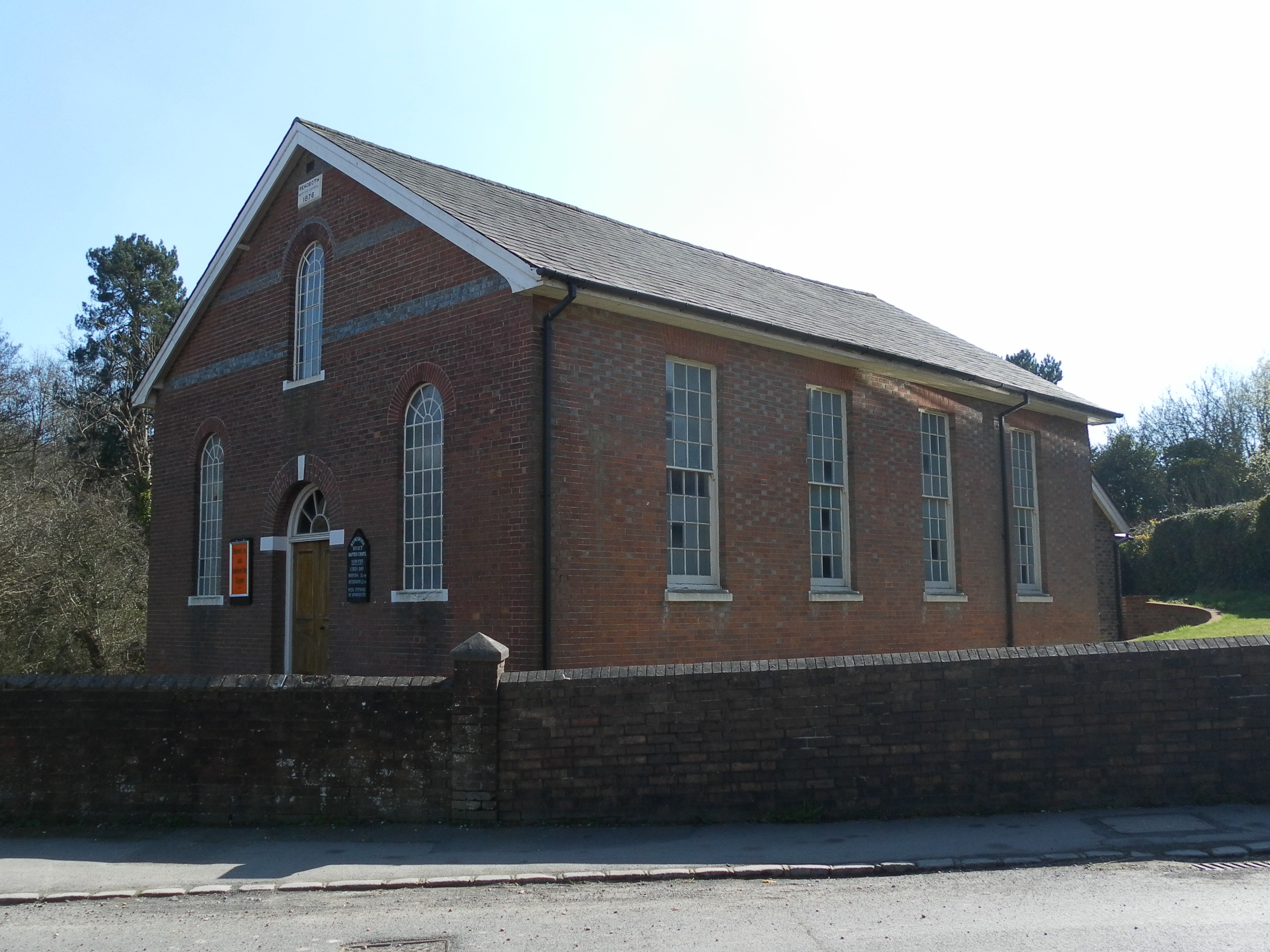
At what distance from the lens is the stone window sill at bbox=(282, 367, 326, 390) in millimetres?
15347

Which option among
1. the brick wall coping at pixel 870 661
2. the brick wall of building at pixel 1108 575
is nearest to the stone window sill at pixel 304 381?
the brick wall coping at pixel 870 661

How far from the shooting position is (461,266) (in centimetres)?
1336

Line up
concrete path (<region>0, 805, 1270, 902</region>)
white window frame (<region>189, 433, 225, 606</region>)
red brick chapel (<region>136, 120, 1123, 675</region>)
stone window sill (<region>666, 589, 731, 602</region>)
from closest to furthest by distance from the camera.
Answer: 1. concrete path (<region>0, 805, 1270, 902</region>)
2. red brick chapel (<region>136, 120, 1123, 675</region>)
3. stone window sill (<region>666, 589, 731, 602</region>)
4. white window frame (<region>189, 433, 225, 606</region>)

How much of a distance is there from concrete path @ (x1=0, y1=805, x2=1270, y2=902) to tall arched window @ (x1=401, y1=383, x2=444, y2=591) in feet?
15.7

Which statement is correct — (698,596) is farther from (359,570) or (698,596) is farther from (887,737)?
(887,737)

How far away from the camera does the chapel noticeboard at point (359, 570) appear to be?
14.1 metres

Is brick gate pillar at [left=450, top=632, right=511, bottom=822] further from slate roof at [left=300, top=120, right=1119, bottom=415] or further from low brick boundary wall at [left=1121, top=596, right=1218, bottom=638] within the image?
low brick boundary wall at [left=1121, top=596, right=1218, bottom=638]

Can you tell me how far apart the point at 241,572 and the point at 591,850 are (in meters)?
9.60

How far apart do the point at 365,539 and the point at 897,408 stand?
847cm

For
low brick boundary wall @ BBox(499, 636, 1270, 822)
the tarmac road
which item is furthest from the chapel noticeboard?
the tarmac road

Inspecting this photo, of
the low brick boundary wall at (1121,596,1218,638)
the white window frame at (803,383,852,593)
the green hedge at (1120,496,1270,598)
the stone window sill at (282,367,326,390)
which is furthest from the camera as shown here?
the green hedge at (1120,496,1270,598)

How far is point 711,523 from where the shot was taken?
14.3m

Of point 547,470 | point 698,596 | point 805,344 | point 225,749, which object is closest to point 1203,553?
point 805,344

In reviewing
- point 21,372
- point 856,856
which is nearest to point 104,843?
point 856,856
